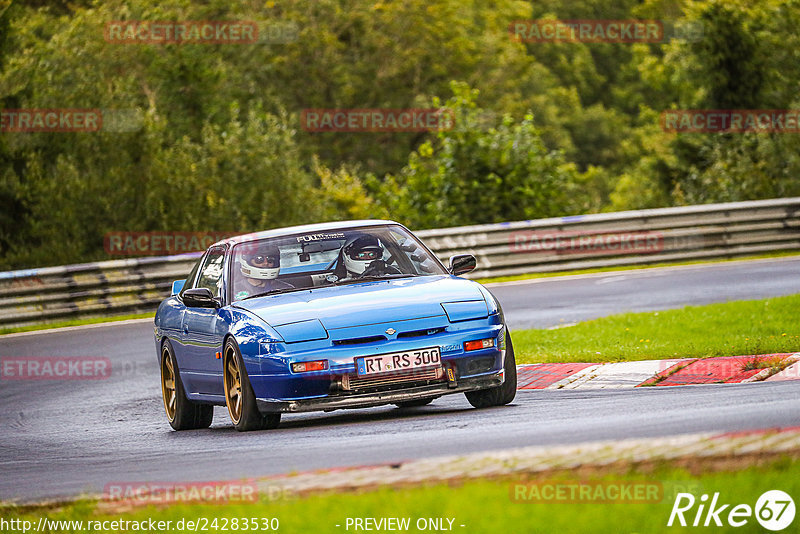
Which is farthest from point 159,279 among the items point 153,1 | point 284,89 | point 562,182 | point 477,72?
point 477,72

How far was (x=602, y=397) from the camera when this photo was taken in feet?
33.5

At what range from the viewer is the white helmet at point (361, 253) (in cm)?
1067

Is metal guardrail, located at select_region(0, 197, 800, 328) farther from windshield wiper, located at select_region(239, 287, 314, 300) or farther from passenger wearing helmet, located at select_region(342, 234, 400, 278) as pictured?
windshield wiper, located at select_region(239, 287, 314, 300)

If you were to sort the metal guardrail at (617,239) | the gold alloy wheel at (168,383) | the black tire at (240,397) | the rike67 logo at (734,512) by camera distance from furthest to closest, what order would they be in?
1. the metal guardrail at (617,239)
2. the gold alloy wheel at (168,383)
3. the black tire at (240,397)
4. the rike67 logo at (734,512)

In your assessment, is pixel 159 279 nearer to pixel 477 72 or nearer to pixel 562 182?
pixel 562 182

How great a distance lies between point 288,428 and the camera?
391 inches

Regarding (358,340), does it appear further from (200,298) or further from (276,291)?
(200,298)

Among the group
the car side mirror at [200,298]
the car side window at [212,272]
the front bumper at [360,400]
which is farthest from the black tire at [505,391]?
the car side window at [212,272]

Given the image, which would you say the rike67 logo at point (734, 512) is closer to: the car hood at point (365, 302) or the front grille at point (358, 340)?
the front grille at point (358, 340)

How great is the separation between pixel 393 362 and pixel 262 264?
1.83 meters

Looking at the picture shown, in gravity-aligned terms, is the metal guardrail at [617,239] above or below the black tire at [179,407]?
below

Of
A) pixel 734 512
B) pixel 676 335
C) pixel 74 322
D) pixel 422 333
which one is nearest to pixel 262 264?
pixel 422 333

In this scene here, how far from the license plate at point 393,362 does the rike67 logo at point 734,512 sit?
431 cm

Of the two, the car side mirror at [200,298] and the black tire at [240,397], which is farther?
the car side mirror at [200,298]
